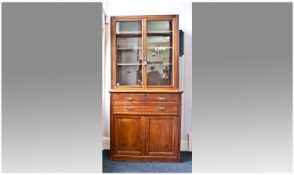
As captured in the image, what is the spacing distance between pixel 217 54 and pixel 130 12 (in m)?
1.89

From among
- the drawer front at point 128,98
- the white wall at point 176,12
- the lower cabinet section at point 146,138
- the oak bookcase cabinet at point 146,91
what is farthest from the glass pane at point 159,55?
the lower cabinet section at point 146,138

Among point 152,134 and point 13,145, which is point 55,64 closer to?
point 13,145

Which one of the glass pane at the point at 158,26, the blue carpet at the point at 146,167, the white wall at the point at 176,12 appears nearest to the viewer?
the blue carpet at the point at 146,167

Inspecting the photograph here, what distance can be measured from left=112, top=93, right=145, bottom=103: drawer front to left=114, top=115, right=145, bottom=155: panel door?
0.18m

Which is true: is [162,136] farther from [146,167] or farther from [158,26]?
[158,26]

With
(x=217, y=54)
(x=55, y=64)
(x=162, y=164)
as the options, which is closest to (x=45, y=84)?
(x=55, y=64)

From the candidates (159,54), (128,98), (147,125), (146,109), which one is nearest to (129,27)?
(159,54)

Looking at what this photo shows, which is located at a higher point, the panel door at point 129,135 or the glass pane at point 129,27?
the glass pane at point 129,27

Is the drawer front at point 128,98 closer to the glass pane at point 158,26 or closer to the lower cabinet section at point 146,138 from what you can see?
the lower cabinet section at point 146,138

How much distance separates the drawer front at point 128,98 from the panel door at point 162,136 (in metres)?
0.24

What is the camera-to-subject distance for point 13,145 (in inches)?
84.9

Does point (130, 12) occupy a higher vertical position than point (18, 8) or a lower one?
higher

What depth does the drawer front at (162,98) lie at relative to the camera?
3090mm

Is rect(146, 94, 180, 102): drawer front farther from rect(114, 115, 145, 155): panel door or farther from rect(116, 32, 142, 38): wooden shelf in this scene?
rect(116, 32, 142, 38): wooden shelf
